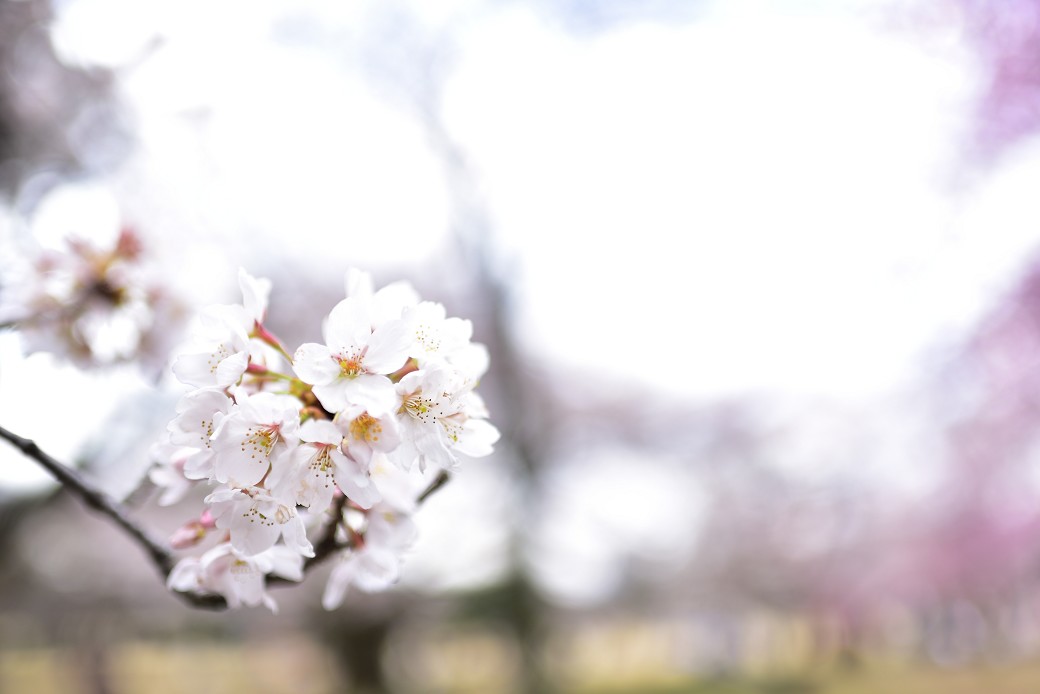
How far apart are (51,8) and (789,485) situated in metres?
10.7

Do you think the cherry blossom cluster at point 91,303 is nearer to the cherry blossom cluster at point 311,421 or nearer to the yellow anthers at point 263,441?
the cherry blossom cluster at point 311,421

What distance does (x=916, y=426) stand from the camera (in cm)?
802

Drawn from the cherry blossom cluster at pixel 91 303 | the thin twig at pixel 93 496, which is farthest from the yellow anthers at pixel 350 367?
the cherry blossom cluster at pixel 91 303

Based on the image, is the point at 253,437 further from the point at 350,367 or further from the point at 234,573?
the point at 234,573

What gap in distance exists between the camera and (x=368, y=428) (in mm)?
670

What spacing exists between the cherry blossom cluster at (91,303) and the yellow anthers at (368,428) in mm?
738

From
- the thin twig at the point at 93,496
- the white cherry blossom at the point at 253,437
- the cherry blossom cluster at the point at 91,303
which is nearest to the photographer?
the white cherry blossom at the point at 253,437

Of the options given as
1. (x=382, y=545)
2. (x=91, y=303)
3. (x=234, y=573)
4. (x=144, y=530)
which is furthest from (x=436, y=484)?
(x=91, y=303)

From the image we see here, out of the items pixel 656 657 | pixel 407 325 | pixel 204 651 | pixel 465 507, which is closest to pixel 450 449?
pixel 407 325

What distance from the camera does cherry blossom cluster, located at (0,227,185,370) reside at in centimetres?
117

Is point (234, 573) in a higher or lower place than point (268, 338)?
lower

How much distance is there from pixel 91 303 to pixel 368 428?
0.78 m

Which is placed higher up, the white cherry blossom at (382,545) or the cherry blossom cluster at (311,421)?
the cherry blossom cluster at (311,421)

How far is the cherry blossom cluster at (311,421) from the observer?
66cm
